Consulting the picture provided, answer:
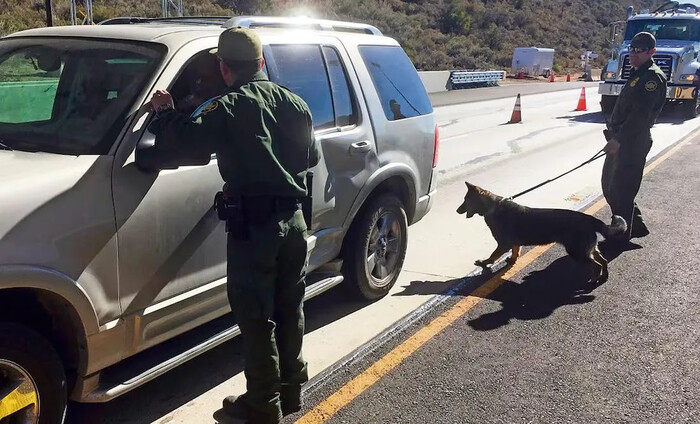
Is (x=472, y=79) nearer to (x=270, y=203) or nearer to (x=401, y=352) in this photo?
(x=401, y=352)

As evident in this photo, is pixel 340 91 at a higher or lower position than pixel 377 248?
higher

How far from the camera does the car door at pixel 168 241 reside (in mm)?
3023

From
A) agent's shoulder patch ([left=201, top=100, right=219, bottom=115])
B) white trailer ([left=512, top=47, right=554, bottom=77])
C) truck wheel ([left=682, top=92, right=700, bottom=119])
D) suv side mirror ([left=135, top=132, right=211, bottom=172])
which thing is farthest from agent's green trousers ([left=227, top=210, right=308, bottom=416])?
white trailer ([left=512, top=47, right=554, bottom=77])

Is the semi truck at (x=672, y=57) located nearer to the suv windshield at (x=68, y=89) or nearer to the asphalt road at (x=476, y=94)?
the asphalt road at (x=476, y=94)

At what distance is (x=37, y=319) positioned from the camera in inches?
112

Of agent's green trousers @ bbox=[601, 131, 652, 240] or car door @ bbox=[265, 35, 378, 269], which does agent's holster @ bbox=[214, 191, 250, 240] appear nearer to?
car door @ bbox=[265, 35, 378, 269]

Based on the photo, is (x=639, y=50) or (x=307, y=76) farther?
(x=639, y=50)

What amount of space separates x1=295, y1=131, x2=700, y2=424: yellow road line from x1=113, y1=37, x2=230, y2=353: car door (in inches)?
30.5

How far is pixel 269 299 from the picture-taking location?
10.3 feet

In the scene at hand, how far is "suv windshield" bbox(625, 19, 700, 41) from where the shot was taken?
2073 centimetres

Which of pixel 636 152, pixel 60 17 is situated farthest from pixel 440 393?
pixel 60 17

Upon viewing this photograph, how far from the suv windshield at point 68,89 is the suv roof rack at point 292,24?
783mm

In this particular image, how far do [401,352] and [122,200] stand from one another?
6.84 feet

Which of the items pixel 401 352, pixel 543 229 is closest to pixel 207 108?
pixel 401 352
